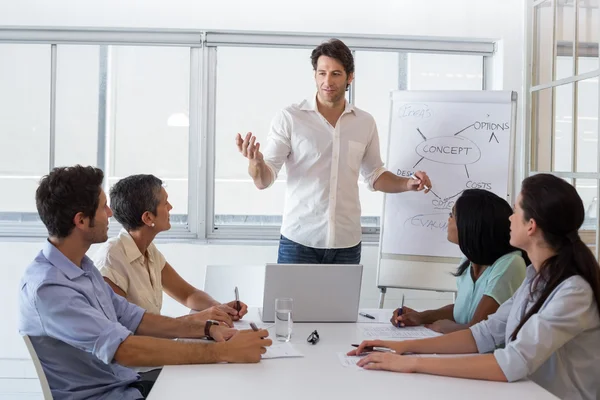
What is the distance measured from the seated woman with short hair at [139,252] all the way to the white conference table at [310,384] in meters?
0.51

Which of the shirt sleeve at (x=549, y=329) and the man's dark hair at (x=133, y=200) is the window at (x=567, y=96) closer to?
the shirt sleeve at (x=549, y=329)

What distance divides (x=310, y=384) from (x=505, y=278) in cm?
90

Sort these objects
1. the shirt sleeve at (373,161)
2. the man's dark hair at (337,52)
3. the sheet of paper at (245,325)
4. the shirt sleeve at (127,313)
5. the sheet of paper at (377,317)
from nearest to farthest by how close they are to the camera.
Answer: the shirt sleeve at (127,313)
the sheet of paper at (245,325)
the sheet of paper at (377,317)
the man's dark hair at (337,52)
the shirt sleeve at (373,161)

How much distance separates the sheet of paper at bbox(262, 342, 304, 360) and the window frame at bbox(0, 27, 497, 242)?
2170 millimetres

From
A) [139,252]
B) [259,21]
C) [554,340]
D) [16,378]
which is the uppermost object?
[259,21]

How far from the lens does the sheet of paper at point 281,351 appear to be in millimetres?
1881

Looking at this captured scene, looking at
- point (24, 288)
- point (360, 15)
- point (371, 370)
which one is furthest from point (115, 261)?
point (360, 15)

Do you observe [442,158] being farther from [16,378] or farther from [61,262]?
[16,378]

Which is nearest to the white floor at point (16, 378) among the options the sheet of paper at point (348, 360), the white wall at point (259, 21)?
the white wall at point (259, 21)

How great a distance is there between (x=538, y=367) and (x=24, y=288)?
1.44 meters

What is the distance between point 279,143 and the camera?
3.18 m

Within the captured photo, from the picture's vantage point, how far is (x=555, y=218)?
5.93 feet

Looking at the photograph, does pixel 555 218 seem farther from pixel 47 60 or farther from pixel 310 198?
pixel 47 60

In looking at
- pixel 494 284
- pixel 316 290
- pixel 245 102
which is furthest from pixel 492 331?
pixel 245 102
